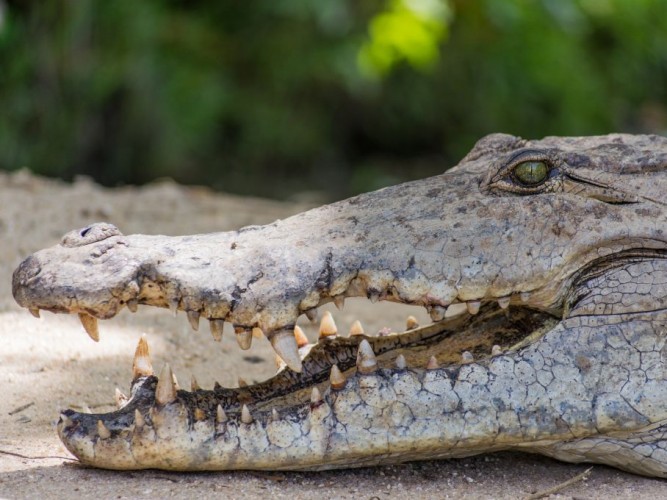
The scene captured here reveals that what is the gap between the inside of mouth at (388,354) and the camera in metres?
3.17

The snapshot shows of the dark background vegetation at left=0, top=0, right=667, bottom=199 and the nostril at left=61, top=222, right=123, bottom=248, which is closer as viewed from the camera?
the nostril at left=61, top=222, right=123, bottom=248

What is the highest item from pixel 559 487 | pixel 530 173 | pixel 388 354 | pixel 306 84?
pixel 306 84

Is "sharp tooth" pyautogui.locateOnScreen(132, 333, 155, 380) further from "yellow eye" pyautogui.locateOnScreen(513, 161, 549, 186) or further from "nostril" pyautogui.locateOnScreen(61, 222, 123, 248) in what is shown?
"yellow eye" pyautogui.locateOnScreen(513, 161, 549, 186)

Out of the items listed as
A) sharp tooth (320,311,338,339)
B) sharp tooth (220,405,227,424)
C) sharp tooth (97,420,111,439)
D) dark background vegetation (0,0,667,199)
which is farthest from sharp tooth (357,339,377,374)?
dark background vegetation (0,0,667,199)

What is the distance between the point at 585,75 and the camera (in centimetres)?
1116

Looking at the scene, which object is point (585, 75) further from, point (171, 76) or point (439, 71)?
point (171, 76)

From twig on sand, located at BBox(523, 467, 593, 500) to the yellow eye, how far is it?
42.5 inches

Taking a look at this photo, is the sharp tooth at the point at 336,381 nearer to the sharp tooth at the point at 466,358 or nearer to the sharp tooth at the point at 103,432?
the sharp tooth at the point at 466,358

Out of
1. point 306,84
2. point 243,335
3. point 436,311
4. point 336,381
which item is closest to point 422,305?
point 436,311

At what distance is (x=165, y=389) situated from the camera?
9.91ft

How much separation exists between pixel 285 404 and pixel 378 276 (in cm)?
55

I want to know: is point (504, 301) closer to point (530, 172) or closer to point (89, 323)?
point (530, 172)

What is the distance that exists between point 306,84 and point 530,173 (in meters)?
7.46

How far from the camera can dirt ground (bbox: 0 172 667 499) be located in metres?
3.06
